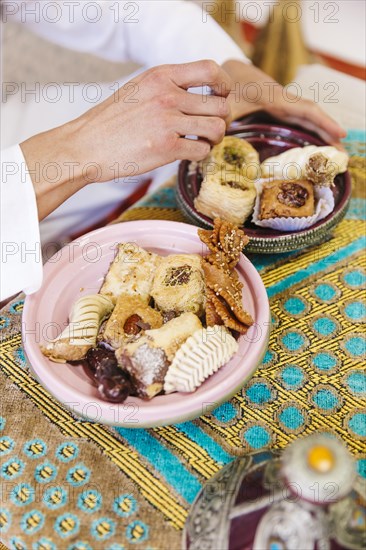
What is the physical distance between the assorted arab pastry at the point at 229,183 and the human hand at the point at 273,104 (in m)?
0.16

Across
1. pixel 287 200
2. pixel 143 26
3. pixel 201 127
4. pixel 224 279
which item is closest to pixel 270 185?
pixel 287 200

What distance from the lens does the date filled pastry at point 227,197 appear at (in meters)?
0.98

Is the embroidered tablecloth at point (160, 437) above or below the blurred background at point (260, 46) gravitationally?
below

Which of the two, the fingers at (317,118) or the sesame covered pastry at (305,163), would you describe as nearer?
the sesame covered pastry at (305,163)

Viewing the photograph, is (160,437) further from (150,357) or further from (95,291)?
(95,291)

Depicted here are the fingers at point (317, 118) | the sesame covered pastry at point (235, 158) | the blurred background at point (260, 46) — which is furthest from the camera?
the blurred background at point (260, 46)

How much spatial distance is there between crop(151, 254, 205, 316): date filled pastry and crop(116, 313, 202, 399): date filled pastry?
3.3 inches

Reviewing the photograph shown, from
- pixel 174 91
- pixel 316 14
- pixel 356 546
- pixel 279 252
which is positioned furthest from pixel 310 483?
pixel 316 14

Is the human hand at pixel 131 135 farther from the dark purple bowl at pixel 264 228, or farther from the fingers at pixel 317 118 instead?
the fingers at pixel 317 118

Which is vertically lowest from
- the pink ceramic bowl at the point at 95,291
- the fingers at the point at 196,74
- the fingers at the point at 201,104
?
the pink ceramic bowl at the point at 95,291

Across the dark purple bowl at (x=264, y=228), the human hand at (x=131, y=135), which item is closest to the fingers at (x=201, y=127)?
the human hand at (x=131, y=135)

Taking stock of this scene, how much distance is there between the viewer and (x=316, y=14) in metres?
2.73

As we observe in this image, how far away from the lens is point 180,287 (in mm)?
833

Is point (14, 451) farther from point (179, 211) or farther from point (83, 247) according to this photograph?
point (179, 211)
